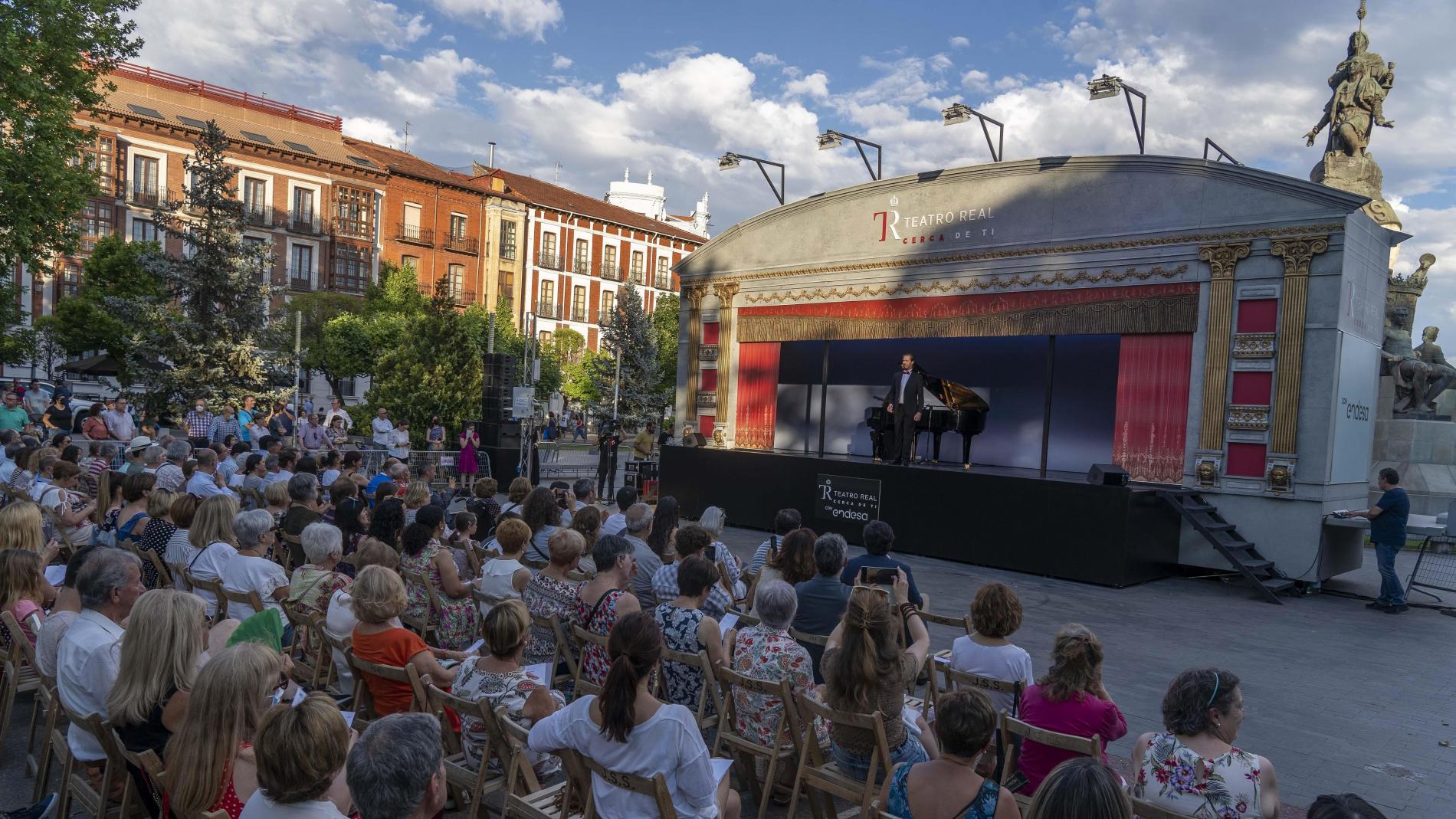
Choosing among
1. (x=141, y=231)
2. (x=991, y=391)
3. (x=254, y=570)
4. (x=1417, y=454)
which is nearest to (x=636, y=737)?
(x=254, y=570)

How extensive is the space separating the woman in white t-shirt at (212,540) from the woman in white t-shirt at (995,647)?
413 centimetres

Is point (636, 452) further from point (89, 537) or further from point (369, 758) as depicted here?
point (369, 758)

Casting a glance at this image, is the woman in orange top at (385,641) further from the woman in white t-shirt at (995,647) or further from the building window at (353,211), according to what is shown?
the building window at (353,211)

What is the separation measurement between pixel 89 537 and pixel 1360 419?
13659 millimetres

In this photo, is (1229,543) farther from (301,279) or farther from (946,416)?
(301,279)

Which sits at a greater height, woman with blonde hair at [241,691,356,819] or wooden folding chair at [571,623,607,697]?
woman with blonde hair at [241,691,356,819]

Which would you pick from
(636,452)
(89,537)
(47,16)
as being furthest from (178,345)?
(89,537)

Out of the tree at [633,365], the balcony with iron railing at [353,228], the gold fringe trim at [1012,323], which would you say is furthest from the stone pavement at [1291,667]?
the balcony with iron railing at [353,228]

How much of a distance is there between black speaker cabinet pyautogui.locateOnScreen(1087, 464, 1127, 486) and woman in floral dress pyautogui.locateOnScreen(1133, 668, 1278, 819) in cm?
802

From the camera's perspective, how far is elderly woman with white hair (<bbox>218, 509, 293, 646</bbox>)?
4934mm

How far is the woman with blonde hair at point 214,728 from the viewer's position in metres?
2.55

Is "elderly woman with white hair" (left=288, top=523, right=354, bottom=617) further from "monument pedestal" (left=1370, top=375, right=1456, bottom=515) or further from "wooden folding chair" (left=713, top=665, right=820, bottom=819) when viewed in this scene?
"monument pedestal" (left=1370, top=375, right=1456, bottom=515)

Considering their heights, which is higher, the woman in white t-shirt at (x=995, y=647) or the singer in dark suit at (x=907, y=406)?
the singer in dark suit at (x=907, y=406)

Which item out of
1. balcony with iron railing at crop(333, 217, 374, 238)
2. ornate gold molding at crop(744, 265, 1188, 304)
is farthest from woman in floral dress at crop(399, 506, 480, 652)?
balcony with iron railing at crop(333, 217, 374, 238)
